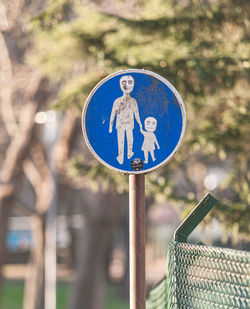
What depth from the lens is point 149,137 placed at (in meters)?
3.59

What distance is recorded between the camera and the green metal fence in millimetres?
2887

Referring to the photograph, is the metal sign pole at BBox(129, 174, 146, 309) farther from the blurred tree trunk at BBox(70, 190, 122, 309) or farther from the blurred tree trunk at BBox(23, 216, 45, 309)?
the blurred tree trunk at BBox(23, 216, 45, 309)

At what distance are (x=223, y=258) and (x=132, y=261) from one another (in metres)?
0.76

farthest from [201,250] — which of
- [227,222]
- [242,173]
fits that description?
[242,173]

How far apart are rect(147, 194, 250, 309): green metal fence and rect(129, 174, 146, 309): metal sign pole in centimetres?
16

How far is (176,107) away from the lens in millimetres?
3611

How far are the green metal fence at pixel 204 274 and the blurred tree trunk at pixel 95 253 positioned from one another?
40.0ft

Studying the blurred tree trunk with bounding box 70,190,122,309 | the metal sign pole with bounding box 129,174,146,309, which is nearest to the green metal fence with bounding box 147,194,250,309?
the metal sign pole with bounding box 129,174,146,309

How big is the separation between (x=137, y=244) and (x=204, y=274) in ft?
1.78

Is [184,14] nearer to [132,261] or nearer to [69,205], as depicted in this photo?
[132,261]

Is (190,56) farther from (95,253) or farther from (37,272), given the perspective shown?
(37,272)

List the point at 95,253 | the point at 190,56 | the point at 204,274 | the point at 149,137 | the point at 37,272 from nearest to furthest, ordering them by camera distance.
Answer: the point at 204,274
the point at 149,137
the point at 190,56
the point at 95,253
the point at 37,272

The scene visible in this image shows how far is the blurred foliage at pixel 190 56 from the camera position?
6824 mm

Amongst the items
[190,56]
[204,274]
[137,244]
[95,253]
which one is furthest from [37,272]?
[204,274]
